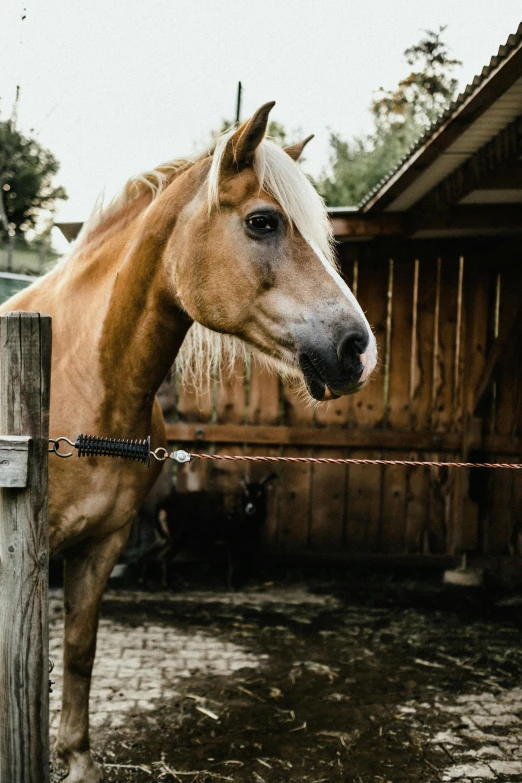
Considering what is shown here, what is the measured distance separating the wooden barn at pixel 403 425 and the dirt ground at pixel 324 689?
56 centimetres

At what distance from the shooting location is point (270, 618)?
16.7 ft

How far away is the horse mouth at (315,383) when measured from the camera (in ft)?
6.80

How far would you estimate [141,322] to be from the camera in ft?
8.01

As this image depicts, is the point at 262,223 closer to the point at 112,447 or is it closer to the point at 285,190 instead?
the point at 285,190

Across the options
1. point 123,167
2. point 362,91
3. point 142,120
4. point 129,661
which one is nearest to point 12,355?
point 123,167

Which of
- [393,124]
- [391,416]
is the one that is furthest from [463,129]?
[393,124]

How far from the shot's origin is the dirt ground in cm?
298

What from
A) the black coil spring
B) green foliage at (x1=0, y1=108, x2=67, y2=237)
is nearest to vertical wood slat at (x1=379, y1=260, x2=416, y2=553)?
the black coil spring

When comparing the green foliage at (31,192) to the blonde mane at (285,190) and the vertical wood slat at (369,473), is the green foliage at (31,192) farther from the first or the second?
the blonde mane at (285,190)

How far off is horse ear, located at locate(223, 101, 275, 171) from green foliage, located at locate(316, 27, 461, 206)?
11.3 m

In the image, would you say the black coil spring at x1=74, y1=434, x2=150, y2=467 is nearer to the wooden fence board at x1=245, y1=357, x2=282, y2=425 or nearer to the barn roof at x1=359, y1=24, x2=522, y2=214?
the barn roof at x1=359, y1=24, x2=522, y2=214

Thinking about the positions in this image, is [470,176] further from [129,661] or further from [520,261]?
[129,661]

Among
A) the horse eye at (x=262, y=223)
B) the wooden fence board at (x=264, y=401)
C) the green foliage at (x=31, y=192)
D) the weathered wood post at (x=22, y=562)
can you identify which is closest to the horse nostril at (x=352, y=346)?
the horse eye at (x=262, y=223)

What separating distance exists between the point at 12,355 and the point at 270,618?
3.94 meters
